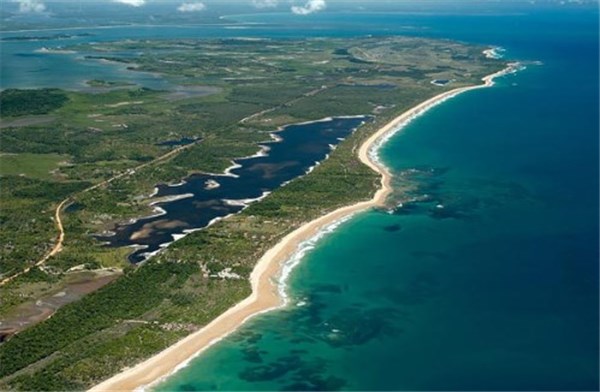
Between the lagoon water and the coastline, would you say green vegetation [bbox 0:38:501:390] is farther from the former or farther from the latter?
the lagoon water

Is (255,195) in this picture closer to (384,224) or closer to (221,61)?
(384,224)

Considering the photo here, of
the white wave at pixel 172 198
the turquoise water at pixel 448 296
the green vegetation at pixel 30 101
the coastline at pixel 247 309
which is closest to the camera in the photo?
the coastline at pixel 247 309

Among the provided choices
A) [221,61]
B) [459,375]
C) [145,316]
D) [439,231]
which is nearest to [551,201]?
[439,231]

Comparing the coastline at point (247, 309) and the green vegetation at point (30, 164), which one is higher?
the green vegetation at point (30, 164)

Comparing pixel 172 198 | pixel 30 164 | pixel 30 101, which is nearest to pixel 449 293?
pixel 172 198

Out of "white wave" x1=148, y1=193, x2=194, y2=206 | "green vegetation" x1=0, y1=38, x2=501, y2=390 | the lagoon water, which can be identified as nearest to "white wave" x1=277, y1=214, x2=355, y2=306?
the lagoon water

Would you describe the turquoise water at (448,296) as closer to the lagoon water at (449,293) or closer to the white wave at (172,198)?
the lagoon water at (449,293)

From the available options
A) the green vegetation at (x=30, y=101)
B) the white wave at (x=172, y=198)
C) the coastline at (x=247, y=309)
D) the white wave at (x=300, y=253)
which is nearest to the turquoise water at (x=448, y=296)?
the white wave at (x=300, y=253)
